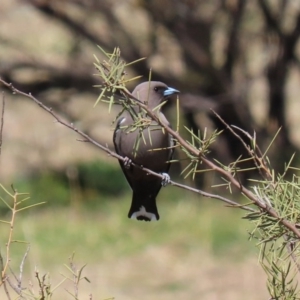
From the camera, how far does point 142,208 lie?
122 inches

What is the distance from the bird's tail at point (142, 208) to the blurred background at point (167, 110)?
14.7ft

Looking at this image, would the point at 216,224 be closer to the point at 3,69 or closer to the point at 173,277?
the point at 173,277

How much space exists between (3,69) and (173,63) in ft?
6.70

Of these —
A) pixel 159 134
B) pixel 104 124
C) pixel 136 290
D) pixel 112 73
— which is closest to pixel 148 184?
pixel 159 134

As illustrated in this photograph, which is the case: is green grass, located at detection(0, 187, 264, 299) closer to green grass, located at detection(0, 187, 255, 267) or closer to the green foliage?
green grass, located at detection(0, 187, 255, 267)

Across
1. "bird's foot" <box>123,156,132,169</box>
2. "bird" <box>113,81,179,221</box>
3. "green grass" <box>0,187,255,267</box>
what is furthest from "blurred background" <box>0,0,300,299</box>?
A: "bird's foot" <box>123,156,132,169</box>

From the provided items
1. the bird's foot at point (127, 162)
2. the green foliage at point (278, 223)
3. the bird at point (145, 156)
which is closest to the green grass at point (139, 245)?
the bird at point (145, 156)

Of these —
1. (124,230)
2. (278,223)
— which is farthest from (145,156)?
(124,230)

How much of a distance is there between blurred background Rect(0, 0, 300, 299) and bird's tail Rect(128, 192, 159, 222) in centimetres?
449

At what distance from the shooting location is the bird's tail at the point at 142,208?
297 centimetres

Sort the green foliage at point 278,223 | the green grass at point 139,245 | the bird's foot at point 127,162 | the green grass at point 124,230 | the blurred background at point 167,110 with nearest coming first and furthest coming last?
1. the green foliage at point 278,223
2. the bird's foot at point 127,162
3. the green grass at point 139,245
4. the blurred background at point 167,110
5. the green grass at point 124,230

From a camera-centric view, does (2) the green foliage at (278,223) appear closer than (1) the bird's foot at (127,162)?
Yes

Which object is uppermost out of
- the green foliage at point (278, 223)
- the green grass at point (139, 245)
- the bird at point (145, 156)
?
the green grass at point (139, 245)

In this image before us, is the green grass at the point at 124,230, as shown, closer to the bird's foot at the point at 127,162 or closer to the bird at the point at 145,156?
the bird at the point at 145,156
